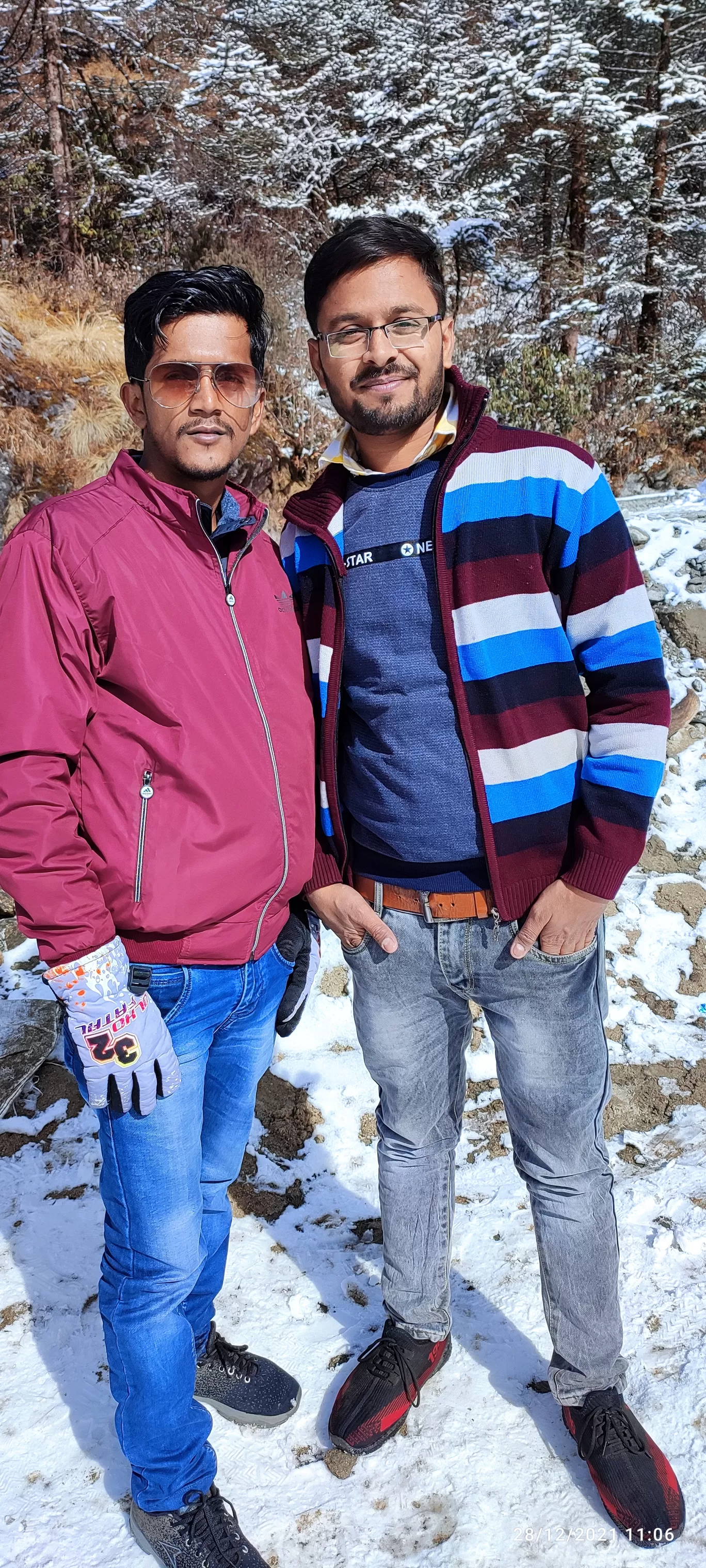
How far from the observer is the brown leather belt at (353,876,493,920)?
1.84 meters

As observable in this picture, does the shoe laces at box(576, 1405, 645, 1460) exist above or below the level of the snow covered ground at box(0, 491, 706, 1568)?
above

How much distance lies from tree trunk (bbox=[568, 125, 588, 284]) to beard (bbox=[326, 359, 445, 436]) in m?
11.7

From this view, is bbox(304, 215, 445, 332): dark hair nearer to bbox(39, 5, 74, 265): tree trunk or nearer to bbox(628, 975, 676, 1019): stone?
bbox(628, 975, 676, 1019): stone

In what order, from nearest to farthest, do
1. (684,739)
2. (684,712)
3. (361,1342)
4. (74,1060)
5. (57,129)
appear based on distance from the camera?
1. (74,1060)
2. (361,1342)
3. (684,712)
4. (684,739)
5. (57,129)

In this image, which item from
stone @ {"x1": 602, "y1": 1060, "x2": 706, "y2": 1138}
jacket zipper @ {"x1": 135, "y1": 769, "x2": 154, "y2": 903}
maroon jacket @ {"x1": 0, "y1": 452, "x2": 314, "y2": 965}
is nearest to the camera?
maroon jacket @ {"x1": 0, "y1": 452, "x2": 314, "y2": 965}

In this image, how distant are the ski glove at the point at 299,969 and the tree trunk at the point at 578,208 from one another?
12164 millimetres

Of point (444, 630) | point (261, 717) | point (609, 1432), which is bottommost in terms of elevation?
point (609, 1432)

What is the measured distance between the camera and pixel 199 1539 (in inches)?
71.2

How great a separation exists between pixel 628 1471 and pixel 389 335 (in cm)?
249

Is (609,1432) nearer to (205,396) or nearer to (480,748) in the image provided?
(480,748)

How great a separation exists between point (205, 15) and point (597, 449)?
8.17 meters

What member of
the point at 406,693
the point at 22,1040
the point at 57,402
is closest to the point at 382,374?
the point at 406,693

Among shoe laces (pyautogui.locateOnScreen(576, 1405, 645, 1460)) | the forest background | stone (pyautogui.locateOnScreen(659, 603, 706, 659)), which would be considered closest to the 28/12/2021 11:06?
shoe laces (pyautogui.locateOnScreen(576, 1405, 645, 1460))

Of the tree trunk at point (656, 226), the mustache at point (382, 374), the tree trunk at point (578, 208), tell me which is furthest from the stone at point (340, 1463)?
the tree trunk at point (578, 208)
